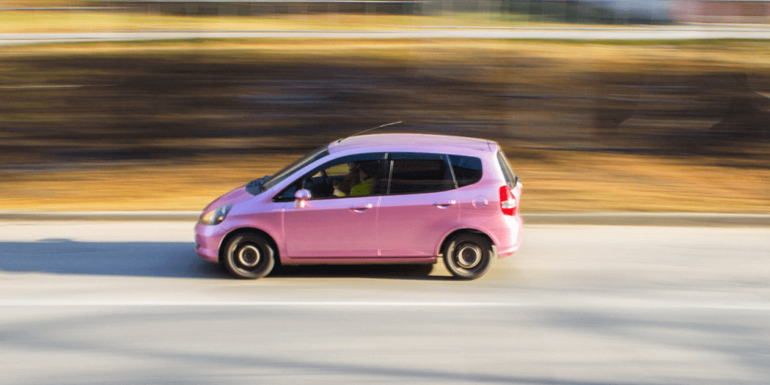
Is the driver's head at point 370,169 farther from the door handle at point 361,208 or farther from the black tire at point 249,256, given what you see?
the black tire at point 249,256

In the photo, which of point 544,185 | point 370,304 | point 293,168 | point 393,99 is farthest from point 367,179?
point 393,99

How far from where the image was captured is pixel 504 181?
6668 millimetres

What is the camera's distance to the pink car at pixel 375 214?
661 centimetres

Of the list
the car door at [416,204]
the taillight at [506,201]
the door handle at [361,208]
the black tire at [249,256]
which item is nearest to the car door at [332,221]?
the door handle at [361,208]

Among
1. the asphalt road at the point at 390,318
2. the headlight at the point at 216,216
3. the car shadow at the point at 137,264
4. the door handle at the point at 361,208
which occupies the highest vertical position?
the door handle at the point at 361,208

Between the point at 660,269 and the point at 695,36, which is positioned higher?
the point at 695,36

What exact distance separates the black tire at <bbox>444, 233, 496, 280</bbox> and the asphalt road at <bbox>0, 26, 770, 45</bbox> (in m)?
14.9

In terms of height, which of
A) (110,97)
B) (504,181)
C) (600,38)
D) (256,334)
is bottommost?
(256,334)

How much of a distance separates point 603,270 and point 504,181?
160 cm

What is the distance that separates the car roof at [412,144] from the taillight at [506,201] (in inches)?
19.0

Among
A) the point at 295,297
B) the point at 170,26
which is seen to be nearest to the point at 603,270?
the point at 295,297

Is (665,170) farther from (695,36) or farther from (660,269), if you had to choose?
(695,36)

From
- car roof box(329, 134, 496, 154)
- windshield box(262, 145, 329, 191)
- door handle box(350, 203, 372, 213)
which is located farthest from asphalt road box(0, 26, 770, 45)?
door handle box(350, 203, 372, 213)

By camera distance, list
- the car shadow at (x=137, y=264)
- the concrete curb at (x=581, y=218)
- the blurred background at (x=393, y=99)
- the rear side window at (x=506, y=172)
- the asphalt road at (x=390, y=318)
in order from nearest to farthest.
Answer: the asphalt road at (x=390, y=318) → the rear side window at (x=506, y=172) → the car shadow at (x=137, y=264) → the concrete curb at (x=581, y=218) → the blurred background at (x=393, y=99)
